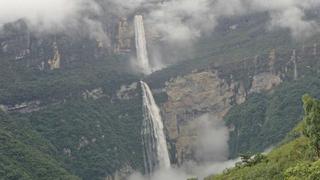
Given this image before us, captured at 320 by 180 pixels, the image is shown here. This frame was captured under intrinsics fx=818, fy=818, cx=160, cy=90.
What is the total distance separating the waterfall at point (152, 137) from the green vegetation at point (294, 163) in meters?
79.3

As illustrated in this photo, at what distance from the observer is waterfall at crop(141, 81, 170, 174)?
163625 mm

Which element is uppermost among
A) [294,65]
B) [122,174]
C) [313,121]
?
[294,65]

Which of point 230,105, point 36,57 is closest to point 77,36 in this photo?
point 36,57

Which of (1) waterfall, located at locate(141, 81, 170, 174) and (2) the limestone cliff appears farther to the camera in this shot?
(2) the limestone cliff

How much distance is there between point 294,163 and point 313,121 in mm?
7782

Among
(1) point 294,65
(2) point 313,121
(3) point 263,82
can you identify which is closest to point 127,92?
(3) point 263,82

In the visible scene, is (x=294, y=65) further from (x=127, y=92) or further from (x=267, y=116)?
(x=127, y=92)

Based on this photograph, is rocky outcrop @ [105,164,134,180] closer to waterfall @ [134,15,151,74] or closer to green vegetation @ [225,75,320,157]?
green vegetation @ [225,75,320,157]

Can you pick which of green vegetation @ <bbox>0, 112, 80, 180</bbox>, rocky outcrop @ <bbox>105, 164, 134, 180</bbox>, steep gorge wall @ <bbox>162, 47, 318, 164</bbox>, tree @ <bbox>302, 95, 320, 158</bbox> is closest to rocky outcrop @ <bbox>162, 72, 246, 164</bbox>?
steep gorge wall @ <bbox>162, 47, 318, 164</bbox>

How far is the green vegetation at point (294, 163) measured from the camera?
44375mm

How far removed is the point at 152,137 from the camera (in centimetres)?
16600

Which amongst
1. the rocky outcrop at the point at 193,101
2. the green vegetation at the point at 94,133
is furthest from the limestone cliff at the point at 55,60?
the rocky outcrop at the point at 193,101

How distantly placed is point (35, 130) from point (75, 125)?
9.75 m

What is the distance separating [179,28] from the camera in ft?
627
